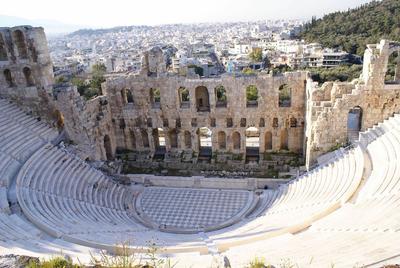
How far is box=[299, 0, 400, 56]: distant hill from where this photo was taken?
229 feet

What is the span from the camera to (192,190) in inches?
931

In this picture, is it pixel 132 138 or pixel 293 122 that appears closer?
pixel 293 122

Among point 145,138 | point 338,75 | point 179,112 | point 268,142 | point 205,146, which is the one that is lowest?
point 205,146

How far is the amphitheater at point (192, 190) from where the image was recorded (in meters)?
12.9

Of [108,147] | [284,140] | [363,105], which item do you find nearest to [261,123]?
[284,140]

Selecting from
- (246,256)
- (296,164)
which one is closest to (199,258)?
(246,256)

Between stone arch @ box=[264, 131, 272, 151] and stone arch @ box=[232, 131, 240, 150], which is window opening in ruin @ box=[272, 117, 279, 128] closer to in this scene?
stone arch @ box=[264, 131, 272, 151]

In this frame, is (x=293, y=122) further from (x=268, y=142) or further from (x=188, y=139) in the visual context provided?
(x=188, y=139)

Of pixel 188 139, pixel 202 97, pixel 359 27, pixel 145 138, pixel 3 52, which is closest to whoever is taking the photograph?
pixel 3 52

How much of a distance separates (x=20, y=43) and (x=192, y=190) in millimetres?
16134

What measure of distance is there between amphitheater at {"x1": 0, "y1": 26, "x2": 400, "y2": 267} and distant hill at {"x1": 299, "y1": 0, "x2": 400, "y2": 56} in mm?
49187

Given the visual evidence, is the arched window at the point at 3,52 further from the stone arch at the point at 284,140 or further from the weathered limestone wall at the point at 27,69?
the stone arch at the point at 284,140

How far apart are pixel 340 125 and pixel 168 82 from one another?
41.0 feet

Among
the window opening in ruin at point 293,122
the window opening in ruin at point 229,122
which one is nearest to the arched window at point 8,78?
the window opening in ruin at point 229,122
